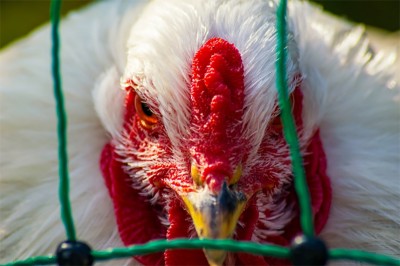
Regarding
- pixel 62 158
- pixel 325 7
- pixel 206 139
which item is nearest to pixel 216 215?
pixel 206 139

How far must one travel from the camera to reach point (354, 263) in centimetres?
183

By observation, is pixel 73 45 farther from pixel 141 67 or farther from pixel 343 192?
pixel 343 192

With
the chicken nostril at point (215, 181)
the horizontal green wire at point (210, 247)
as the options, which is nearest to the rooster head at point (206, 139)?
the chicken nostril at point (215, 181)

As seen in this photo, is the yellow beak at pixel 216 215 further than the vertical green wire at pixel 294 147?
Yes

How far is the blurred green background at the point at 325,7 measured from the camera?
12.7ft

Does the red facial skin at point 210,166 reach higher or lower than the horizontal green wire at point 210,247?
higher

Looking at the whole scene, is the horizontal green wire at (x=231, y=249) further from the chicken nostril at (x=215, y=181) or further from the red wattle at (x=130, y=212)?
the red wattle at (x=130, y=212)

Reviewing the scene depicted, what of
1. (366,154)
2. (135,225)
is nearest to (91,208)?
(135,225)

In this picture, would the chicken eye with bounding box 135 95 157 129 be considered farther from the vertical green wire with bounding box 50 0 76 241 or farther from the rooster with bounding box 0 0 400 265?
the vertical green wire with bounding box 50 0 76 241

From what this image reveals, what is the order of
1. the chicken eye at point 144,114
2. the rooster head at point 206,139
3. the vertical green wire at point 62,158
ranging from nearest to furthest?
the vertical green wire at point 62,158 < the rooster head at point 206,139 < the chicken eye at point 144,114

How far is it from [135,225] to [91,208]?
0.12 metres

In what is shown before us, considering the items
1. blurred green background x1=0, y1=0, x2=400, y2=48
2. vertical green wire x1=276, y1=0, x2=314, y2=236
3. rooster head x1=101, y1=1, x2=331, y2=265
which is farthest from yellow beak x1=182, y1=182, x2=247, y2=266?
blurred green background x1=0, y1=0, x2=400, y2=48

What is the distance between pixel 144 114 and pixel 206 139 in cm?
25

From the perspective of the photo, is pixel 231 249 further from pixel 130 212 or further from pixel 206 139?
pixel 130 212
